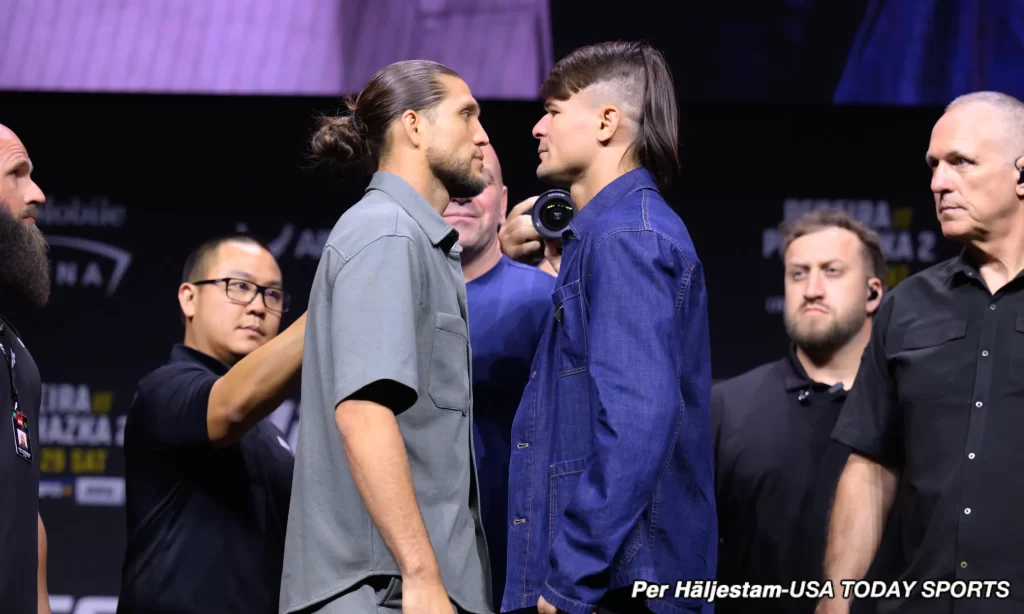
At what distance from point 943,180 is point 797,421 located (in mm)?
1174

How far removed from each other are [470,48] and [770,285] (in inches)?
64.8

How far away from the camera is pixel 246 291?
11.6 ft

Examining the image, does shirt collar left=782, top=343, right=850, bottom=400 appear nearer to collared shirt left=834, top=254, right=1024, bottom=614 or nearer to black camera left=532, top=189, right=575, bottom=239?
collared shirt left=834, top=254, right=1024, bottom=614

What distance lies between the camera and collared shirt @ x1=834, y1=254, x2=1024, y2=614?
2.39m

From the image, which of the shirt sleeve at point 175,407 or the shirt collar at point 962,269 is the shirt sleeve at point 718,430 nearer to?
the shirt collar at point 962,269

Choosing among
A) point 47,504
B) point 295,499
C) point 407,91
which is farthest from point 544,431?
point 47,504

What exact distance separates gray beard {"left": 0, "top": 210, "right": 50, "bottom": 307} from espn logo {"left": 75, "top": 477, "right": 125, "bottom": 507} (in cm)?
227

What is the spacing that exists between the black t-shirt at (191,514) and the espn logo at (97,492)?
1.71m

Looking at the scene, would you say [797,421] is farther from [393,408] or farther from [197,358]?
[393,408]

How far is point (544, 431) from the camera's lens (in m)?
2.13

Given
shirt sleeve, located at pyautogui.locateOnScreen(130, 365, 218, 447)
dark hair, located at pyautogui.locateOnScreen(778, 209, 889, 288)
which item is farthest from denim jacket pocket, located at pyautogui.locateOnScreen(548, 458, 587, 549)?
dark hair, located at pyautogui.locateOnScreen(778, 209, 889, 288)

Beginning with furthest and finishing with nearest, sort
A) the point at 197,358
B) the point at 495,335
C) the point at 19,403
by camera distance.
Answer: the point at 197,358 < the point at 495,335 < the point at 19,403

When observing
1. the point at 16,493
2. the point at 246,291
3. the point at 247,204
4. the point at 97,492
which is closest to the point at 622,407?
the point at 16,493

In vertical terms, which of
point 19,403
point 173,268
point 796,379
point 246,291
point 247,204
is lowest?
point 19,403
